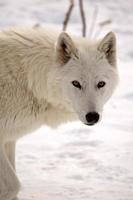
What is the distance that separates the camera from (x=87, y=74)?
5.65m

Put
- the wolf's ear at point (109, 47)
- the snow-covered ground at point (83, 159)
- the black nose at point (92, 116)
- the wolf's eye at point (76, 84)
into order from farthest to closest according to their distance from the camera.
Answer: the snow-covered ground at point (83, 159), the wolf's ear at point (109, 47), the wolf's eye at point (76, 84), the black nose at point (92, 116)

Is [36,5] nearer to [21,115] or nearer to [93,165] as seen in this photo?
[93,165]

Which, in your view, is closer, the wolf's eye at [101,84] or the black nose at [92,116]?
the black nose at [92,116]

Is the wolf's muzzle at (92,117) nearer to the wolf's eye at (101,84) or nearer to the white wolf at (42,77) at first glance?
the white wolf at (42,77)

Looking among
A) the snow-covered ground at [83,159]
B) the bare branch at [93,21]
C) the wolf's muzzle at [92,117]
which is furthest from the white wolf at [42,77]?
the bare branch at [93,21]

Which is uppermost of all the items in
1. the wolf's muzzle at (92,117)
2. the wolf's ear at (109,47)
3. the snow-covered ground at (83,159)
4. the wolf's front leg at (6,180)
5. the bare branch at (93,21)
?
the wolf's ear at (109,47)

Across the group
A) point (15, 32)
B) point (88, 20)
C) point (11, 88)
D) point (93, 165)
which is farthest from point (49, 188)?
point (88, 20)

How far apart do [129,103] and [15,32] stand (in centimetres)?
418

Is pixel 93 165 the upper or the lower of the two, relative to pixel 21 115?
lower

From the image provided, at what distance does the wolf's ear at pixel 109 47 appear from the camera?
5.84 meters

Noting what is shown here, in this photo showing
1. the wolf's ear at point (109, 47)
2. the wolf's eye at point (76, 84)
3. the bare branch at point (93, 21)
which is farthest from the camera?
the bare branch at point (93, 21)

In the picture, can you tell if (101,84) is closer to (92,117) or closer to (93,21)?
(92,117)

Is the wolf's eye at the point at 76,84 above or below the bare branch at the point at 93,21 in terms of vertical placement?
above

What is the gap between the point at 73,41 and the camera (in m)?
5.91
